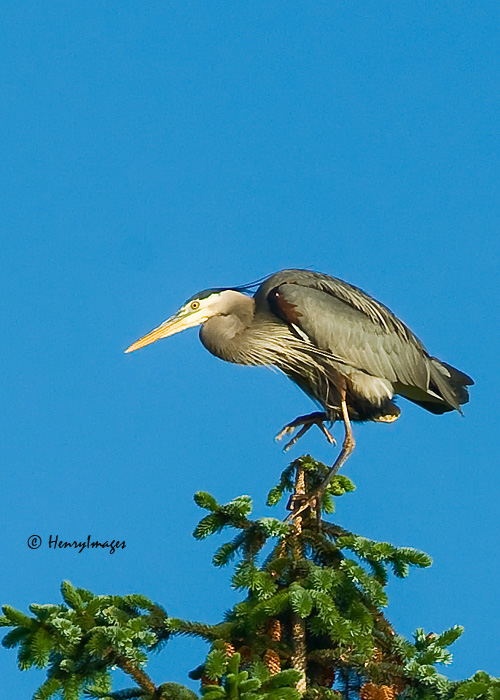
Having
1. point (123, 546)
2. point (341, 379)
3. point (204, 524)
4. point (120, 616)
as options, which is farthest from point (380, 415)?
point (120, 616)

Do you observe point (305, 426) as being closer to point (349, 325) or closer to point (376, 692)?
point (349, 325)

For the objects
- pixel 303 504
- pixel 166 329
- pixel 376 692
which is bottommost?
pixel 376 692

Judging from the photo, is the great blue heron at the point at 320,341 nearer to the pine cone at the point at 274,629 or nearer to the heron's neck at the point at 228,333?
the heron's neck at the point at 228,333

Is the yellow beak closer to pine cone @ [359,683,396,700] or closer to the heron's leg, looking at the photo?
the heron's leg


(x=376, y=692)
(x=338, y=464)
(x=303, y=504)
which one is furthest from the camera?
(x=338, y=464)

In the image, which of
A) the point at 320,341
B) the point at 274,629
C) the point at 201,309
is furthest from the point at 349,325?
the point at 274,629

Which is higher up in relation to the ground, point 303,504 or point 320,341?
point 320,341

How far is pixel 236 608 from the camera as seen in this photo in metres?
4.77

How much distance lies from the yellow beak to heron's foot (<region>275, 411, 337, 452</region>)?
1.10 meters

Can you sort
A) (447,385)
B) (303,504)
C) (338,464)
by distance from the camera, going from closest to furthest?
(303,504) → (338,464) → (447,385)

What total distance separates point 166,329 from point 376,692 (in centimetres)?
406

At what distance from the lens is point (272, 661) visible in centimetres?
470

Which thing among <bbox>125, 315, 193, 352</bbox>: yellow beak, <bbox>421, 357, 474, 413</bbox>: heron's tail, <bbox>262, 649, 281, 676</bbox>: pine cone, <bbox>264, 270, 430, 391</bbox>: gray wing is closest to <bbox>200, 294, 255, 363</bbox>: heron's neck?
<bbox>125, 315, 193, 352</bbox>: yellow beak

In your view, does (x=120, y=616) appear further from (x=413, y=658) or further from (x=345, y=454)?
(x=345, y=454)
